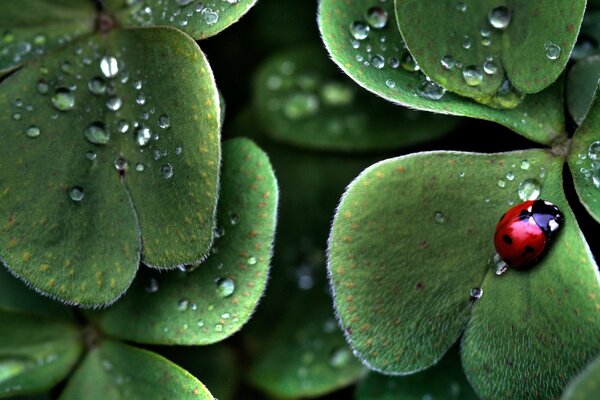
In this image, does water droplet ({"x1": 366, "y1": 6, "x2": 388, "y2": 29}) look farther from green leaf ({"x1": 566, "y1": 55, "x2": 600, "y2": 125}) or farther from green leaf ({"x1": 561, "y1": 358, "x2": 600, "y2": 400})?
green leaf ({"x1": 561, "y1": 358, "x2": 600, "y2": 400})

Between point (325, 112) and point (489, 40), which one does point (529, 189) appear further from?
point (325, 112)

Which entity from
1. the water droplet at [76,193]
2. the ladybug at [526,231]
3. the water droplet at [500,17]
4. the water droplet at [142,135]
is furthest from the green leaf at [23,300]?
the water droplet at [500,17]

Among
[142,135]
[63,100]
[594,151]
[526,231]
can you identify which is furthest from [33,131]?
[594,151]

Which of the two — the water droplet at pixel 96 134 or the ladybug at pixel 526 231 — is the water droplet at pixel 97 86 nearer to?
the water droplet at pixel 96 134

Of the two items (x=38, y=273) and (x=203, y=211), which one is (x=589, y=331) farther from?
(x=38, y=273)

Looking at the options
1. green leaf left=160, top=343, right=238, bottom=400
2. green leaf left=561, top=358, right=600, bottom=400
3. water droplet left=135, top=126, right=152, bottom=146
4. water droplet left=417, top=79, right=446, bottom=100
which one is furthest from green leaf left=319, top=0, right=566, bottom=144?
green leaf left=160, top=343, right=238, bottom=400

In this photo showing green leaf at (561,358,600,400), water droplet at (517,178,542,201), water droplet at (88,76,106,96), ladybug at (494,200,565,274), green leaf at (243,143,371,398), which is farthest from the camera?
green leaf at (243,143,371,398)
